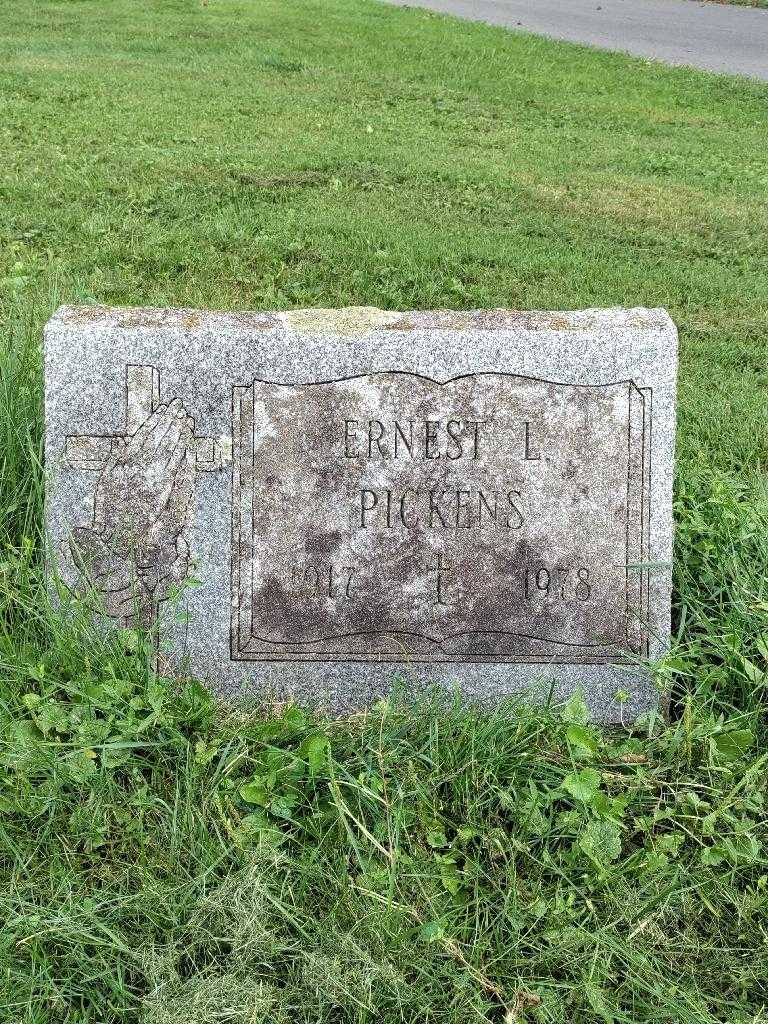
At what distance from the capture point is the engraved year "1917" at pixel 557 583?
2.77 m

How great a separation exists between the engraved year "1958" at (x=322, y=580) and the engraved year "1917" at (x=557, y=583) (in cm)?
51

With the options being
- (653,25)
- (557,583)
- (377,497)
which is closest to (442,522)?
(377,497)

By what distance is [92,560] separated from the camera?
2744 mm

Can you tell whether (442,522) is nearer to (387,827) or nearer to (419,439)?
(419,439)

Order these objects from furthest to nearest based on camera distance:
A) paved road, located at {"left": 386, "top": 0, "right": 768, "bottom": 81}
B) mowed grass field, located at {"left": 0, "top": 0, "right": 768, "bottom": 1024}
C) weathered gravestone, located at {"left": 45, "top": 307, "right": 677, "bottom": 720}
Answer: paved road, located at {"left": 386, "top": 0, "right": 768, "bottom": 81} → weathered gravestone, located at {"left": 45, "top": 307, "right": 677, "bottom": 720} → mowed grass field, located at {"left": 0, "top": 0, "right": 768, "bottom": 1024}

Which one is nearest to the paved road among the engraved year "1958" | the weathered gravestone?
the weathered gravestone

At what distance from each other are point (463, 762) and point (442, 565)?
0.59m

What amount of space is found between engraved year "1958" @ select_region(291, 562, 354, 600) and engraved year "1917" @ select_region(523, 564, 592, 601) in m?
0.51

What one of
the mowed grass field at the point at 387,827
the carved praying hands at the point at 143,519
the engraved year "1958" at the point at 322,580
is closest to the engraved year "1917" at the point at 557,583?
the mowed grass field at the point at 387,827

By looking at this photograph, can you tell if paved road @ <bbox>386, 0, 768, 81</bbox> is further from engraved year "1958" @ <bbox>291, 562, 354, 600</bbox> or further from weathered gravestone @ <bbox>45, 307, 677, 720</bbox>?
engraved year "1958" @ <bbox>291, 562, 354, 600</bbox>

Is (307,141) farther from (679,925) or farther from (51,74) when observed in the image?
(679,925)

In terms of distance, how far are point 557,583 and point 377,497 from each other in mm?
566

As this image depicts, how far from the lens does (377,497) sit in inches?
109

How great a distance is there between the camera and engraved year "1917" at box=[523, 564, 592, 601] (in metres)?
2.77
